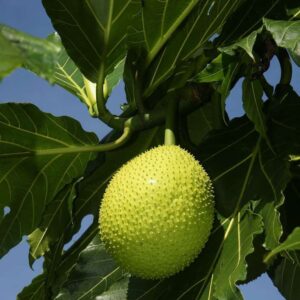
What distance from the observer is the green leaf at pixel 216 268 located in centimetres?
112

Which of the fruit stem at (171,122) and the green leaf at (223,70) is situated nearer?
Answer: the green leaf at (223,70)

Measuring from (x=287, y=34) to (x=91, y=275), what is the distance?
0.63 meters

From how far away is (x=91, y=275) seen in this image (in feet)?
4.65

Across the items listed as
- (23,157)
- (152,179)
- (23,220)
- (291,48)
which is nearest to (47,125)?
(23,157)

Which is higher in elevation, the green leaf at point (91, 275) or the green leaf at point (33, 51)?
the green leaf at point (33, 51)

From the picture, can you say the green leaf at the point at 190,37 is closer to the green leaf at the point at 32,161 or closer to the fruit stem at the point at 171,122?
the fruit stem at the point at 171,122

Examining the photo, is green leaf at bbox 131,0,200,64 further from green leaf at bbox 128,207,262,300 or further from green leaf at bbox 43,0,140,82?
green leaf at bbox 128,207,262,300

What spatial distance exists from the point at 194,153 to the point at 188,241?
0.28 metres

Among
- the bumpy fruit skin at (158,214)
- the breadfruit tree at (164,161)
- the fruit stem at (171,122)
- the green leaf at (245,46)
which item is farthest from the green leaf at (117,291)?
the green leaf at (245,46)

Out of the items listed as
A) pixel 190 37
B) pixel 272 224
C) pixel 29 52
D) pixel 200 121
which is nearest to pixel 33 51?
pixel 29 52

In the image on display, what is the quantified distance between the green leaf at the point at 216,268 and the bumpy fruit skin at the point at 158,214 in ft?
0.14

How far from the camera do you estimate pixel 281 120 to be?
1334 millimetres

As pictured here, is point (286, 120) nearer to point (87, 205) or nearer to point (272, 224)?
point (272, 224)

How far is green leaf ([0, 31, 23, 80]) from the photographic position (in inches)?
21.6
